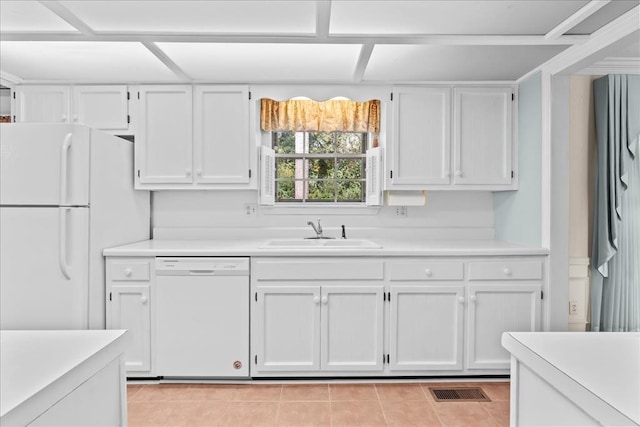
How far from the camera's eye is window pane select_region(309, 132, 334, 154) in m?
3.77

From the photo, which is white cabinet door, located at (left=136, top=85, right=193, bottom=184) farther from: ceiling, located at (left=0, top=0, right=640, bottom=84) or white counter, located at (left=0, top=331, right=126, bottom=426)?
white counter, located at (left=0, top=331, right=126, bottom=426)

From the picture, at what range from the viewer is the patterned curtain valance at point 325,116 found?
139 inches

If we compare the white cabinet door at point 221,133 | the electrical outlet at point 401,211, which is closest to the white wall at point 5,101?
the white cabinet door at point 221,133

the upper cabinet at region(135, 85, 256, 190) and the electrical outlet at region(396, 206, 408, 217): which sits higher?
the upper cabinet at region(135, 85, 256, 190)

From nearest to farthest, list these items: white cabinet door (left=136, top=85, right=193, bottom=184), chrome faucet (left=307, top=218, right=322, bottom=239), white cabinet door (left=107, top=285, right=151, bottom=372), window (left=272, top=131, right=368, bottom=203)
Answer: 1. white cabinet door (left=107, top=285, right=151, bottom=372)
2. white cabinet door (left=136, top=85, right=193, bottom=184)
3. chrome faucet (left=307, top=218, right=322, bottom=239)
4. window (left=272, top=131, right=368, bottom=203)

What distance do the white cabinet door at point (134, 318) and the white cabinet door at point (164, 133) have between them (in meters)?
0.89

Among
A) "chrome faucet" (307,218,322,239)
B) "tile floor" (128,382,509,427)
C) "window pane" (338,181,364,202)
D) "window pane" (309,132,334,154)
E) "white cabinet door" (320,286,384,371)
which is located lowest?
"tile floor" (128,382,509,427)

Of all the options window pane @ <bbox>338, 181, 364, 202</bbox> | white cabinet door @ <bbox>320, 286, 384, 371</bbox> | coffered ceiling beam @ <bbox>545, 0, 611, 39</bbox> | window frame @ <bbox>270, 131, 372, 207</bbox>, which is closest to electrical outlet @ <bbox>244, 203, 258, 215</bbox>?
window frame @ <bbox>270, 131, 372, 207</bbox>

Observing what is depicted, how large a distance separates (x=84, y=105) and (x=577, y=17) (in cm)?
333

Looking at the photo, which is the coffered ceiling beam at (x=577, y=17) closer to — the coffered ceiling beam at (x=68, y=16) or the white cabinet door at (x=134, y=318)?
the coffered ceiling beam at (x=68, y=16)

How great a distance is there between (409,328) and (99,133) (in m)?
2.45

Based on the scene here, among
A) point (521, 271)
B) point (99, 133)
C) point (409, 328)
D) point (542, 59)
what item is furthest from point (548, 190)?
point (99, 133)

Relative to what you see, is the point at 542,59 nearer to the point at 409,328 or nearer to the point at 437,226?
the point at 437,226

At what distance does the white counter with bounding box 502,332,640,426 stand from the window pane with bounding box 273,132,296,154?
2.85 meters
